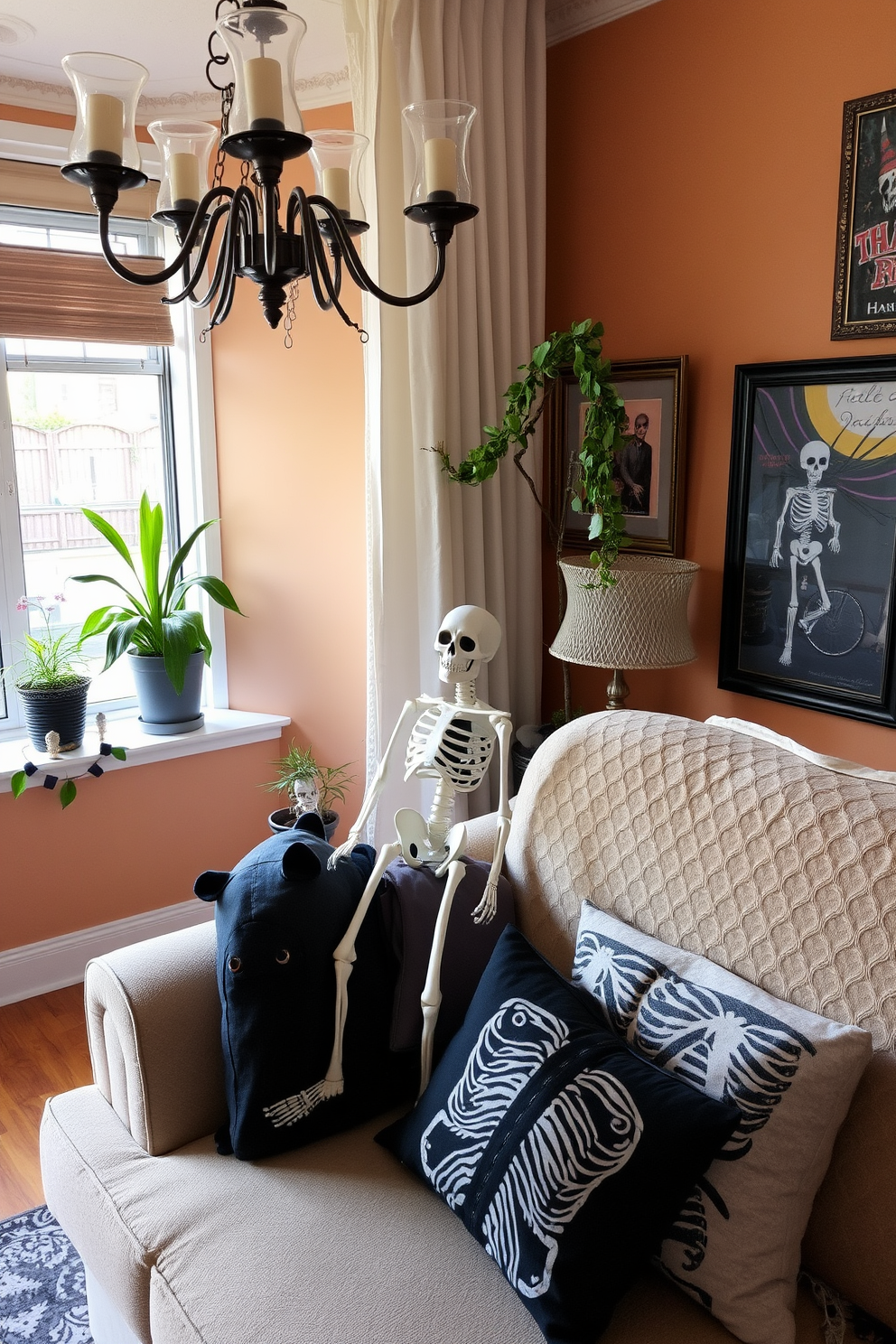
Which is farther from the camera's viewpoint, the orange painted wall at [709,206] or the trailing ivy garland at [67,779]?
the trailing ivy garland at [67,779]

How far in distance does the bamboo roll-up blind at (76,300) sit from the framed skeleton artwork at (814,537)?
5.92 ft

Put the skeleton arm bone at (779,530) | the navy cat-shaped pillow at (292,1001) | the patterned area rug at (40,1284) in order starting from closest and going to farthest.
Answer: the navy cat-shaped pillow at (292,1001), the patterned area rug at (40,1284), the skeleton arm bone at (779,530)

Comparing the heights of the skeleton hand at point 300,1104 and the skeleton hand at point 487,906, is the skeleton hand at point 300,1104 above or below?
below

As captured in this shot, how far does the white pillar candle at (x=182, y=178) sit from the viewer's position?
4.75ft

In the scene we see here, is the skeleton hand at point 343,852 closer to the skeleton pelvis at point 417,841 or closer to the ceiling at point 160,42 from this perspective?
the skeleton pelvis at point 417,841

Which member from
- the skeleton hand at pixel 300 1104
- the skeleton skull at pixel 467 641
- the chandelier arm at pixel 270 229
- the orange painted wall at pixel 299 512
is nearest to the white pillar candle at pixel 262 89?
the chandelier arm at pixel 270 229

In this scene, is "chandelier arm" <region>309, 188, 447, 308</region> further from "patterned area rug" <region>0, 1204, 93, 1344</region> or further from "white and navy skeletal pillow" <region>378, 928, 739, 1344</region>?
"patterned area rug" <region>0, 1204, 93, 1344</region>

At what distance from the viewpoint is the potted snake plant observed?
3.08 m

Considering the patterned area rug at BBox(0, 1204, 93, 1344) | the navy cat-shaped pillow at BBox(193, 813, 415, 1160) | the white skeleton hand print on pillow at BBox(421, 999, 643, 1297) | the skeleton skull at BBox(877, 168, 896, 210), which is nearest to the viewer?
the white skeleton hand print on pillow at BBox(421, 999, 643, 1297)

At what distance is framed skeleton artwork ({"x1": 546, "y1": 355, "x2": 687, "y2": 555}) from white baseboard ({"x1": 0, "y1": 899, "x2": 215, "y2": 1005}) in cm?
160

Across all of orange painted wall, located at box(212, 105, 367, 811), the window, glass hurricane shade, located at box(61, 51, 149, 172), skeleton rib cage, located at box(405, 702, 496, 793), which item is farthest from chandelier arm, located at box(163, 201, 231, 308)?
the window

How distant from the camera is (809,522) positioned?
7.50 feet

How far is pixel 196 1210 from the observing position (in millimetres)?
1452

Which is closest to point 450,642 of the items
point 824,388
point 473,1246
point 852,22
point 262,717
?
point 473,1246
